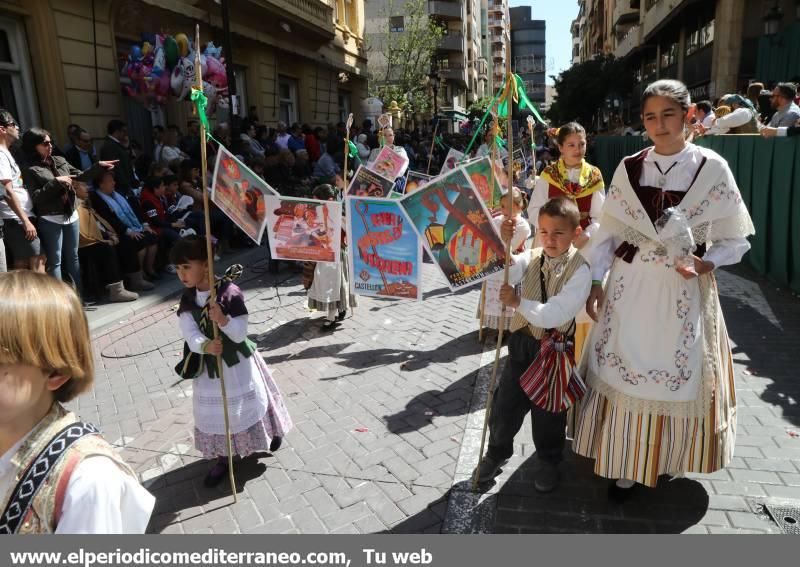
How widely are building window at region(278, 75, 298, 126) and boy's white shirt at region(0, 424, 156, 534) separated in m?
18.9

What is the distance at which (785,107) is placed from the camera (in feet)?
27.5

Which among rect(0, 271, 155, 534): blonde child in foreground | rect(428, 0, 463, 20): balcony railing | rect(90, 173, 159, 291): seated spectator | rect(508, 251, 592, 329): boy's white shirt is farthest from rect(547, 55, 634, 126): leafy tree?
rect(0, 271, 155, 534): blonde child in foreground

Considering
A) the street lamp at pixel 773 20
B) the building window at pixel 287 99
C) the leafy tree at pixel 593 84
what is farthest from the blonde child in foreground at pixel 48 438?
the leafy tree at pixel 593 84

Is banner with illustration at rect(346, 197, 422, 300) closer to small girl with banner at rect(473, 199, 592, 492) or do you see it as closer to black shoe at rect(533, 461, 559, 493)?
small girl with banner at rect(473, 199, 592, 492)

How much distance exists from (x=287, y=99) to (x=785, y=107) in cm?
1567

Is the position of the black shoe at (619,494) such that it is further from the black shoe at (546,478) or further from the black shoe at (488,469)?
the black shoe at (488,469)

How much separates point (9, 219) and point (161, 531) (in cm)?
473

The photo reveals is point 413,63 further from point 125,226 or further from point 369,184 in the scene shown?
point 369,184

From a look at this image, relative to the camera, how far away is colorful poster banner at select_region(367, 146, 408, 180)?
7.69 m

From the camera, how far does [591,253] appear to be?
3293 millimetres

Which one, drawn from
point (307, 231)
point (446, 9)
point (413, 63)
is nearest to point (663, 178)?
point (307, 231)

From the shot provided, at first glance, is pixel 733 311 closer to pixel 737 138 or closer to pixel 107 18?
pixel 737 138

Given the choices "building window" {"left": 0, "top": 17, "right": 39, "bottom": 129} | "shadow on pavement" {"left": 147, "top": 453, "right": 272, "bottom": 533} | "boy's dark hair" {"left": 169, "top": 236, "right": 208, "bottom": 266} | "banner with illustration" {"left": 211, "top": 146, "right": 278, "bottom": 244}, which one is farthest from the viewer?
"building window" {"left": 0, "top": 17, "right": 39, "bottom": 129}

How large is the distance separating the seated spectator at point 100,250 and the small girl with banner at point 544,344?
5771 millimetres
